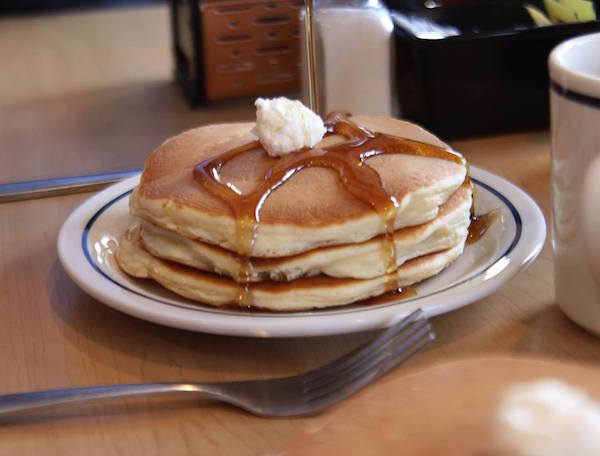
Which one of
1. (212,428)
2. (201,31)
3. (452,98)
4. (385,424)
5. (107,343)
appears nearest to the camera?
(385,424)

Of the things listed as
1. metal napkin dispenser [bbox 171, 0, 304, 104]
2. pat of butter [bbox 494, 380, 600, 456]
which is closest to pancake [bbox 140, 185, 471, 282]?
pat of butter [bbox 494, 380, 600, 456]

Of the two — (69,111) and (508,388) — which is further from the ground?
(508,388)

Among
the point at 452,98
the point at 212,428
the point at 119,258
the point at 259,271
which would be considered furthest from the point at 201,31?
the point at 212,428

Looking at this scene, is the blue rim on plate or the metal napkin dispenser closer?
the blue rim on plate

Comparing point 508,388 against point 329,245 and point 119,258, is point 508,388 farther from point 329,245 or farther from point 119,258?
point 119,258

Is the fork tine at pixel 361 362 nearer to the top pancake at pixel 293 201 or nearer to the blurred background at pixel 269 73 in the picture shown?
the top pancake at pixel 293 201

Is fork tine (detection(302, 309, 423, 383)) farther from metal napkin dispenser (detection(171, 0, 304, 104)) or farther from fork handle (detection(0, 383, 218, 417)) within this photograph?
A: metal napkin dispenser (detection(171, 0, 304, 104))
